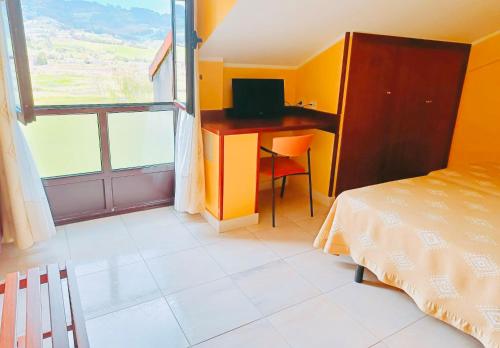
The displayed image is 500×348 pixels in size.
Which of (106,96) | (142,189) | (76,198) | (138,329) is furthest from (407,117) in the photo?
(76,198)

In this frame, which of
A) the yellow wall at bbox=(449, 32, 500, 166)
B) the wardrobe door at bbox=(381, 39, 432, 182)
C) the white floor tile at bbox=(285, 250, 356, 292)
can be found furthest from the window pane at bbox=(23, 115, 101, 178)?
the yellow wall at bbox=(449, 32, 500, 166)

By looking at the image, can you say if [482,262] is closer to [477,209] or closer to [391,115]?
[477,209]

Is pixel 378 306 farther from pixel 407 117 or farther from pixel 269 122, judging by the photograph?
pixel 407 117

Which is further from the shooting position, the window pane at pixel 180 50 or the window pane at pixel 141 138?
the window pane at pixel 141 138

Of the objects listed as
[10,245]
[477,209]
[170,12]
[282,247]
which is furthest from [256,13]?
[10,245]

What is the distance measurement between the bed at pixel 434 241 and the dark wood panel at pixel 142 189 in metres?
1.52

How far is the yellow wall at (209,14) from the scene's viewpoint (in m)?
2.34

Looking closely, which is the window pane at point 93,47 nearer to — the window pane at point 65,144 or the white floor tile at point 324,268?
the window pane at point 65,144

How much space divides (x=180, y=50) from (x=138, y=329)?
6.60 ft

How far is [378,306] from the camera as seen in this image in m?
1.99

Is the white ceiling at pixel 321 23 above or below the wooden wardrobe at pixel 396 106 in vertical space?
above

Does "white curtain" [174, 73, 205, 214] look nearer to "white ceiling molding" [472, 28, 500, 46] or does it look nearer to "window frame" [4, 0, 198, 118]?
"window frame" [4, 0, 198, 118]

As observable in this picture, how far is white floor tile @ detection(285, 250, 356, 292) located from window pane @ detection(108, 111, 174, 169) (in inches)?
60.4

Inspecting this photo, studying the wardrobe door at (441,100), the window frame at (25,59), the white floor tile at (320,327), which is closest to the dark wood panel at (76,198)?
the window frame at (25,59)
